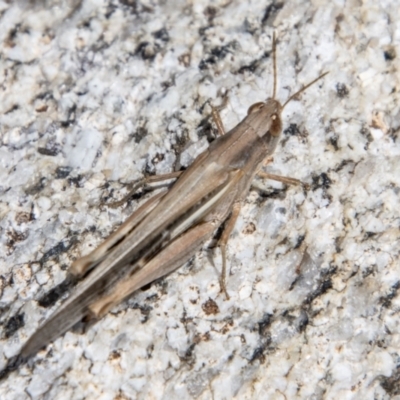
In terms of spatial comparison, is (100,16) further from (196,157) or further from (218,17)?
(196,157)

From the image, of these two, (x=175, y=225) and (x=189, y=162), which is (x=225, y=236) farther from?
(x=189, y=162)

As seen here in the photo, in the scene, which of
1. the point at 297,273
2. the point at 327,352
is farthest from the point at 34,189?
the point at 327,352

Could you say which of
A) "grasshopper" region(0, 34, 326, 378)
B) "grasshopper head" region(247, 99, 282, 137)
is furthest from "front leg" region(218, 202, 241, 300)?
"grasshopper head" region(247, 99, 282, 137)

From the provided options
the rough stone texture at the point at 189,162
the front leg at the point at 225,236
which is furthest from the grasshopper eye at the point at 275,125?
the front leg at the point at 225,236

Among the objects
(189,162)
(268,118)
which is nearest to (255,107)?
(268,118)

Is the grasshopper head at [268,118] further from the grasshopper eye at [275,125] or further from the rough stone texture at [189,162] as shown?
the rough stone texture at [189,162]

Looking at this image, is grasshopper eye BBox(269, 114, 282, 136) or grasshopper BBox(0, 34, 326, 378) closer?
grasshopper BBox(0, 34, 326, 378)

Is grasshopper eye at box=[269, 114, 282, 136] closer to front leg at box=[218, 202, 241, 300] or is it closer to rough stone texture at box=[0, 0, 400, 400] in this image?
rough stone texture at box=[0, 0, 400, 400]
